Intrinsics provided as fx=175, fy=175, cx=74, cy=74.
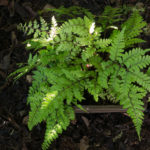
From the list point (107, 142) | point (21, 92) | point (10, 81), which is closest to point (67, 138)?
point (107, 142)

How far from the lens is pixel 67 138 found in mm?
2914

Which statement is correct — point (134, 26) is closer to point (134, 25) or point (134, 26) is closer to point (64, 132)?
point (134, 25)

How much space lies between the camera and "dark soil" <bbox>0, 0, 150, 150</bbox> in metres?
2.86

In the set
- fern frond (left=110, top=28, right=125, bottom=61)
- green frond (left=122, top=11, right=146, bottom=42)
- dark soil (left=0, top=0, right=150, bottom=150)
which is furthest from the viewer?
dark soil (left=0, top=0, right=150, bottom=150)

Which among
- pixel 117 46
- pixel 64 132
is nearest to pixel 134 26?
pixel 117 46

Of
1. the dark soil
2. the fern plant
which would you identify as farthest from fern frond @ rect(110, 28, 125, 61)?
the dark soil

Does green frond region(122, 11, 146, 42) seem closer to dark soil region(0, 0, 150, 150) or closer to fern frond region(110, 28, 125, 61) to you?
fern frond region(110, 28, 125, 61)

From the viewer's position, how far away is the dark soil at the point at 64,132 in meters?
2.86

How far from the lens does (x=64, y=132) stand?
2.96 metres

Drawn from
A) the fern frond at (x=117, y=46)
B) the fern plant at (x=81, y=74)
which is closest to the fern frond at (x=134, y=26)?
the fern plant at (x=81, y=74)

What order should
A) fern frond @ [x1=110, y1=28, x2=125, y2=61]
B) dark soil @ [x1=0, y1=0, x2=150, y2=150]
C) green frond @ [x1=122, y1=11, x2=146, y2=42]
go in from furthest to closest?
1. dark soil @ [x1=0, y1=0, x2=150, y2=150]
2. green frond @ [x1=122, y1=11, x2=146, y2=42]
3. fern frond @ [x1=110, y1=28, x2=125, y2=61]

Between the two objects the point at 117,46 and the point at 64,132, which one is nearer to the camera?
the point at 117,46

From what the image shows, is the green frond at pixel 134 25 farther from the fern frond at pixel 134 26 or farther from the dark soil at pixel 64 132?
the dark soil at pixel 64 132

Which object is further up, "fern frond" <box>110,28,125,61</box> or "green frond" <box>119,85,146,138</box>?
"fern frond" <box>110,28,125,61</box>
